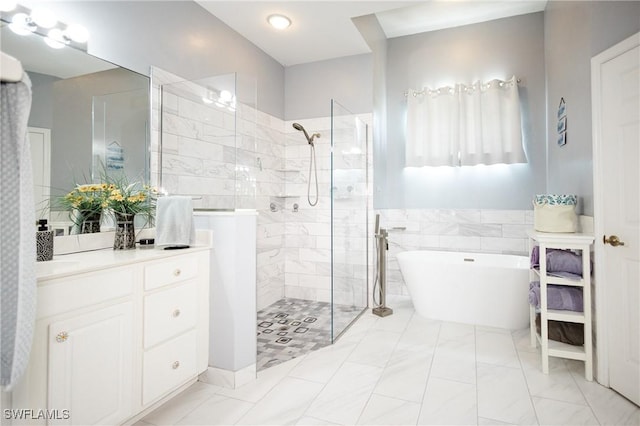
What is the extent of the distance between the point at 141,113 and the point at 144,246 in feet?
2.93

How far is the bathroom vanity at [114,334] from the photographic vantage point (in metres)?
1.28

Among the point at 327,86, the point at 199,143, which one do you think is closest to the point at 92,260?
the point at 199,143

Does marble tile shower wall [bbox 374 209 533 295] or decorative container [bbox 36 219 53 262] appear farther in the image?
marble tile shower wall [bbox 374 209 533 295]

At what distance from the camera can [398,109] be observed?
4.20 meters

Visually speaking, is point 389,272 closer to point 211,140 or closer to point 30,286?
point 211,140

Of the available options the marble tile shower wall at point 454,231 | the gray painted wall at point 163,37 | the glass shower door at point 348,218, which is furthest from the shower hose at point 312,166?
the marble tile shower wall at point 454,231

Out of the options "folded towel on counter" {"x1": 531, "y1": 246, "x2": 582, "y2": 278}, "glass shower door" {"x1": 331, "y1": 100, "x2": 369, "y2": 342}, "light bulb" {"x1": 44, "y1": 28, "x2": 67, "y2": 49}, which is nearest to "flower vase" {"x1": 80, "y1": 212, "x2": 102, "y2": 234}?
"light bulb" {"x1": 44, "y1": 28, "x2": 67, "y2": 49}

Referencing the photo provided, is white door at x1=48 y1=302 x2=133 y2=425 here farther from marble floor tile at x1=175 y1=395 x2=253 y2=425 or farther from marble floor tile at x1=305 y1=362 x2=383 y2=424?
marble floor tile at x1=305 y1=362 x2=383 y2=424

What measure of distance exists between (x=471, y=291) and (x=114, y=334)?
110 inches

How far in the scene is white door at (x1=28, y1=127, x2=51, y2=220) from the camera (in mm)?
1680

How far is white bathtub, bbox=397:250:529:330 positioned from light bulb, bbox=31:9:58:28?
10.2ft

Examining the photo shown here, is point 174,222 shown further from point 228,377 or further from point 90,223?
point 228,377

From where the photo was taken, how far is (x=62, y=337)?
1.32 metres

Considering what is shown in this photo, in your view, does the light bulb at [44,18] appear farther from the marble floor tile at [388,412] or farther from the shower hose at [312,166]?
the marble floor tile at [388,412]
